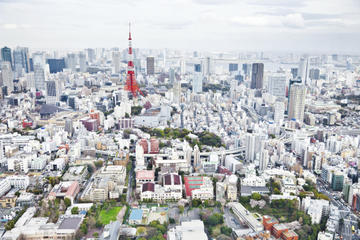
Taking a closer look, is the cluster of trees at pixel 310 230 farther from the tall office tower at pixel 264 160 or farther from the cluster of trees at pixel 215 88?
the cluster of trees at pixel 215 88

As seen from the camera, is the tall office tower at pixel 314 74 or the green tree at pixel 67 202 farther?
the tall office tower at pixel 314 74

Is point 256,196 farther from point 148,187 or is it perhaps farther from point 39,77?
point 39,77

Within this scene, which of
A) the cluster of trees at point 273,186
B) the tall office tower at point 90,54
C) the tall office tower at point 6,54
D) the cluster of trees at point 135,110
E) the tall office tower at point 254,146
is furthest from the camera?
the tall office tower at point 90,54

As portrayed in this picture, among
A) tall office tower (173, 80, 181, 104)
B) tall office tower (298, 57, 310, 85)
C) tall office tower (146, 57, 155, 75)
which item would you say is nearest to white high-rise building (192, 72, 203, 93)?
tall office tower (173, 80, 181, 104)

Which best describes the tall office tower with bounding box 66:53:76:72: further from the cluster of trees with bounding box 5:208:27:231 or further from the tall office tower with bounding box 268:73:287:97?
the cluster of trees with bounding box 5:208:27:231

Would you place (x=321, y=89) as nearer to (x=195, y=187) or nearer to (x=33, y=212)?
(x=195, y=187)

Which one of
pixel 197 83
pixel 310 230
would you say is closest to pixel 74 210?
pixel 310 230

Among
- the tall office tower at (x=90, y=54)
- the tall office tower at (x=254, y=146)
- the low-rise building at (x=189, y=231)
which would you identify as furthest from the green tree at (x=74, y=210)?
the tall office tower at (x=90, y=54)
